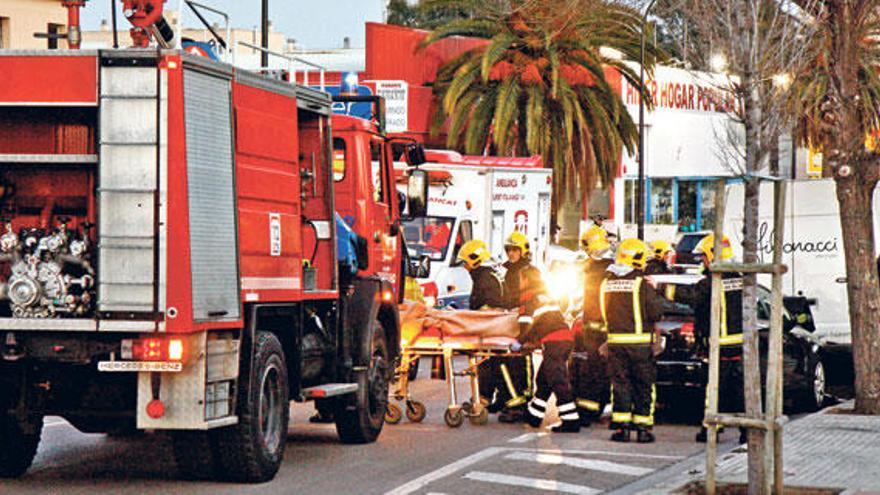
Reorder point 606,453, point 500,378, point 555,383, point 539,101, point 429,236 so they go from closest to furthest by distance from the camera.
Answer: point 606,453 → point 555,383 → point 500,378 → point 429,236 → point 539,101

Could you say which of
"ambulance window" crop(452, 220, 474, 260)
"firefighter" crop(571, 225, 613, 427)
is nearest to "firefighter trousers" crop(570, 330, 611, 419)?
"firefighter" crop(571, 225, 613, 427)

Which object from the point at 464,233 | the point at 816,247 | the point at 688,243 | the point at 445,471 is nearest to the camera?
the point at 445,471

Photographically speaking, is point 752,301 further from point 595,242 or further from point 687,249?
point 687,249

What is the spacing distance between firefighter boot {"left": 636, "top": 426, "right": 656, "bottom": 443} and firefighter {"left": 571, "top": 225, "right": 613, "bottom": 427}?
4.35 ft

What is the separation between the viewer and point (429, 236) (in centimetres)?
2738

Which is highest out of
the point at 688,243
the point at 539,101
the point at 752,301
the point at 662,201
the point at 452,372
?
the point at 539,101

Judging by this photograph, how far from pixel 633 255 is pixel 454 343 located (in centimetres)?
208

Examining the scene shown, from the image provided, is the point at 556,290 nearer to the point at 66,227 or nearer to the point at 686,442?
the point at 686,442

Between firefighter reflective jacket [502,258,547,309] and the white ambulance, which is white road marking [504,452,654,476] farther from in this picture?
the white ambulance

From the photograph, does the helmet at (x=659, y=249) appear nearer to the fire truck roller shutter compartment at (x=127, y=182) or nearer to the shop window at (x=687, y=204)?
the fire truck roller shutter compartment at (x=127, y=182)

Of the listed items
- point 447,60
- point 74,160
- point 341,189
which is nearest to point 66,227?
point 74,160

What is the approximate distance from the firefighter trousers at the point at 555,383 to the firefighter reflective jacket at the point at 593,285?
1.29ft

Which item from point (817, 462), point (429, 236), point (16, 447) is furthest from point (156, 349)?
point (429, 236)

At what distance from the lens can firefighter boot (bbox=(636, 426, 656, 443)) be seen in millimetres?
15750
